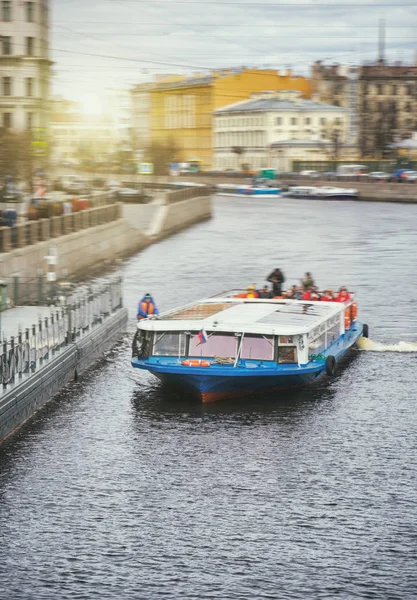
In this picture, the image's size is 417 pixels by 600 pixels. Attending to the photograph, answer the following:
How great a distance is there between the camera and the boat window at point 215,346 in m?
26.7

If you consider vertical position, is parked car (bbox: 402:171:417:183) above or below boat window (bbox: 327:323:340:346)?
above

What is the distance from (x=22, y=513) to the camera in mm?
19141

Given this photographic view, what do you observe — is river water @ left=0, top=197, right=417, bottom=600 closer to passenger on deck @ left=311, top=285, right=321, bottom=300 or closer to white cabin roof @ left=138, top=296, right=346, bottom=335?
white cabin roof @ left=138, top=296, right=346, bottom=335

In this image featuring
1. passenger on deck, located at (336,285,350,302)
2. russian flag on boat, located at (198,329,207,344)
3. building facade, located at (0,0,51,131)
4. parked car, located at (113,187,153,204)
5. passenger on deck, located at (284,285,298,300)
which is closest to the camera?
russian flag on boat, located at (198,329,207,344)

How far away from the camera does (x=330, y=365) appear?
2894cm

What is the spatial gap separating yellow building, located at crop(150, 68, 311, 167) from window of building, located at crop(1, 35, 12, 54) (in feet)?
236

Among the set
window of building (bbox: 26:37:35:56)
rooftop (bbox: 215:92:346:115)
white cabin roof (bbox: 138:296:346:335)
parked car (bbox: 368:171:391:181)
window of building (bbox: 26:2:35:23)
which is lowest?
white cabin roof (bbox: 138:296:346:335)

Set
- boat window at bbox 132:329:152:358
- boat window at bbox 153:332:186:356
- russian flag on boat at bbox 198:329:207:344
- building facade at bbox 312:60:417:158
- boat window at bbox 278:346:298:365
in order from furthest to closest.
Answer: building facade at bbox 312:60:417:158 < boat window at bbox 132:329:152:358 < boat window at bbox 153:332:186:356 < boat window at bbox 278:346:298:365 < russian flag on boat at bbox 198:329:207:344

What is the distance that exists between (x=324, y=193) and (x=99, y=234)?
5416 centimetres

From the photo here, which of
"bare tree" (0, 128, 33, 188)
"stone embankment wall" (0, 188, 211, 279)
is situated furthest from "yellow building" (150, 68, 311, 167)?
"bare tree" (0, 128, 33, 188)

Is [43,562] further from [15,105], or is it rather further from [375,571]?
[15,105]

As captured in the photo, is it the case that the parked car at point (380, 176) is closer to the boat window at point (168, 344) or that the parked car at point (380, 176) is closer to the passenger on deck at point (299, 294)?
the passenger on deck at point (299, 294)

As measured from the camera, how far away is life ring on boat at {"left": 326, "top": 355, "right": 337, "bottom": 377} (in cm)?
2881

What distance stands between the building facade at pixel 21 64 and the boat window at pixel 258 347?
212 ft
